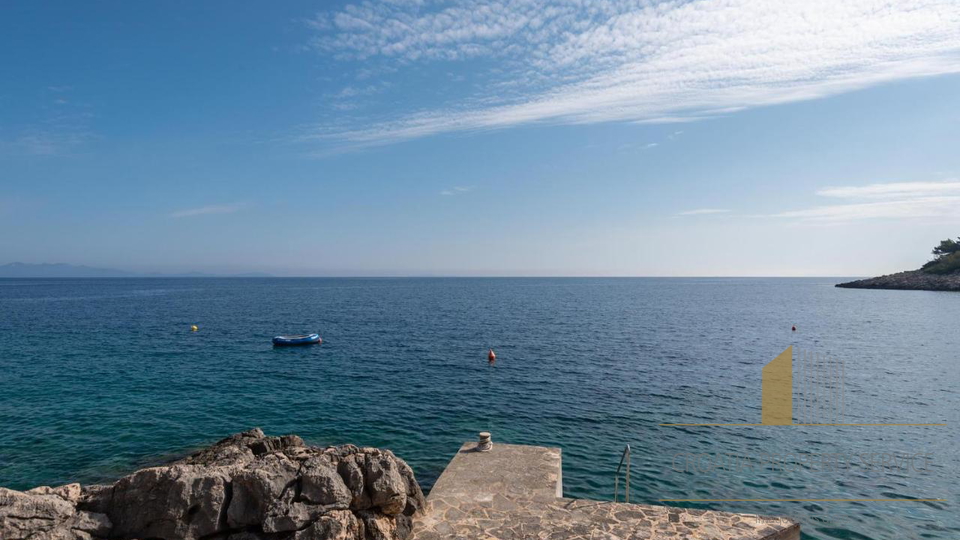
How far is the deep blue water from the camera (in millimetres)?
19891

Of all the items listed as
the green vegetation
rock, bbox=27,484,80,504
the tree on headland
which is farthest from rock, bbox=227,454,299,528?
the tree on headland

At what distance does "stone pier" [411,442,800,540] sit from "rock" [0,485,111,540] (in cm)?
766

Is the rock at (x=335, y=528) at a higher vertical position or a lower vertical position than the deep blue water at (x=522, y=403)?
higher

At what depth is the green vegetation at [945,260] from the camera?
135m

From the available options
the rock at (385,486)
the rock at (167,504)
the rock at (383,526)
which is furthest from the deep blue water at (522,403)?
the rock at (167,504)

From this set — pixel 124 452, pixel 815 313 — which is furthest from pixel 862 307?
pixel 124 452

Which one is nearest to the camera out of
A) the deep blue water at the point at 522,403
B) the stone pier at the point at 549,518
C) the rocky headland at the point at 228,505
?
the rocky headland at the point at 228,505

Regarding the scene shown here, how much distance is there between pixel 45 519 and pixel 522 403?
946 inches

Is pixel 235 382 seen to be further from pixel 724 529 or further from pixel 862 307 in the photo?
pixel 862 307

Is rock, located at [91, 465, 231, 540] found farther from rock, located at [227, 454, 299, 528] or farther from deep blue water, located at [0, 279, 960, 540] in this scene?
deep blue water, located at [0, 279, 960, 540]

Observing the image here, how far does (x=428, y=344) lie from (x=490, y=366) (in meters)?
14.0

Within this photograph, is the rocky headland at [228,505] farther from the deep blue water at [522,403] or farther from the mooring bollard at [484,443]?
the deep blue water at [522,403]

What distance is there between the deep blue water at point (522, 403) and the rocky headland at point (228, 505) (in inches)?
311

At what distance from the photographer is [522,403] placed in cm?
3091
